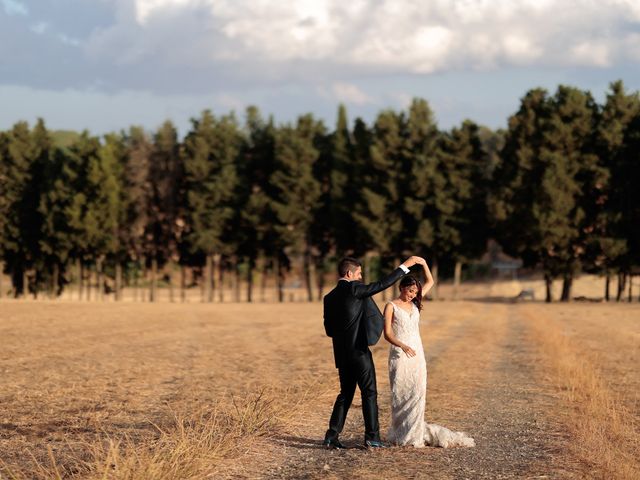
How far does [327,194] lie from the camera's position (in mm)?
75625

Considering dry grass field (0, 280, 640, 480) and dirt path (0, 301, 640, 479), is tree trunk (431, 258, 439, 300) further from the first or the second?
dry grass field (0, 280, 640, 480)

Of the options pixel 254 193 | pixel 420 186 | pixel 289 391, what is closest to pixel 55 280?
pixel 254 193

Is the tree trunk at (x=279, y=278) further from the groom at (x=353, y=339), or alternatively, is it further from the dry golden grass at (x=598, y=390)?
the groom at (x=353, y=339)

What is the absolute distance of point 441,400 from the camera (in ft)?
52.9

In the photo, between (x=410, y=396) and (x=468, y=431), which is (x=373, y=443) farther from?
(x=468, y=431)

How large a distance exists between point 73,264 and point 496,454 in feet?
240

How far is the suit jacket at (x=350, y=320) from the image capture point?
447 inches

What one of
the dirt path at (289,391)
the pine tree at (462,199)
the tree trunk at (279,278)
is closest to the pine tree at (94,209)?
the tree trunk at (279,278)

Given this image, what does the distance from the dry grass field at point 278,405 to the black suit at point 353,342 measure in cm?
43

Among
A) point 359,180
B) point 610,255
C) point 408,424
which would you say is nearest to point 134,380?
point 408,424

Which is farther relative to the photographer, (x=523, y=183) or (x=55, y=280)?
(x=55, y=280)

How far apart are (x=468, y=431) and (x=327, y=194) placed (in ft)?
207

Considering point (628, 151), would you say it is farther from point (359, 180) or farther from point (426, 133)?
point (359, 180)

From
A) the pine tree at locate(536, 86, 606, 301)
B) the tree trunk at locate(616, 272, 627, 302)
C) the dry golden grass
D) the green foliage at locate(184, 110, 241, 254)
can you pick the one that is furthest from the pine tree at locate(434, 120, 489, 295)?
the dry golden grass
